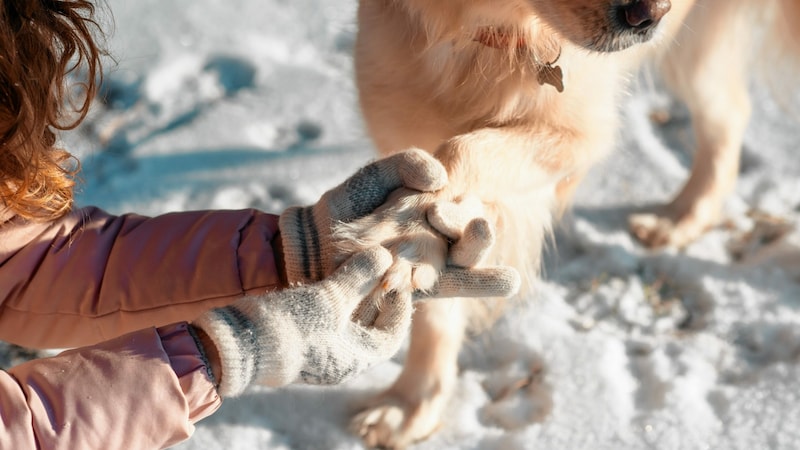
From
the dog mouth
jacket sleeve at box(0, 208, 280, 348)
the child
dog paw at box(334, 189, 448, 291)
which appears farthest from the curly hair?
the dog mouth

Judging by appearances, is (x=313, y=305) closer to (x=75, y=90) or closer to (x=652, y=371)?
(x=652, y=371)

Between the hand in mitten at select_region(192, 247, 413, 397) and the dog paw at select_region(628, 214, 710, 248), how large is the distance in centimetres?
147

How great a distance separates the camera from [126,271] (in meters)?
1.59

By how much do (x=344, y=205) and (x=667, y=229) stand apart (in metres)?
1.52

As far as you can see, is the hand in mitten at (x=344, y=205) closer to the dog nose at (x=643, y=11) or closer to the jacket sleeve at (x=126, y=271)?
the jacket sleeve at (x=126, y=271)

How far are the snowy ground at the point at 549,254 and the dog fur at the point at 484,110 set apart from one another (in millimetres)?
179

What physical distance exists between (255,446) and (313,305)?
31.4 inches

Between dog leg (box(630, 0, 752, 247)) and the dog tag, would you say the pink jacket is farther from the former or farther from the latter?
dog leg (box(630, 0, 752, 247))

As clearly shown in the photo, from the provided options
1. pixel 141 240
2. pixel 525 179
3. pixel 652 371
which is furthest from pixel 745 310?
pixel 141 240

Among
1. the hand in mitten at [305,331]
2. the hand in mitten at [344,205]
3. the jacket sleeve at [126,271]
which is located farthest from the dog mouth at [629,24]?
the jacket sleeve at [126,271]

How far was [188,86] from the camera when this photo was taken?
9.74 ft

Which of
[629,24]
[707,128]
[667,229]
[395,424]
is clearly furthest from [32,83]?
[707,128]

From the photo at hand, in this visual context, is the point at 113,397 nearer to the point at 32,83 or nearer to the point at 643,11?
the point at 32,83

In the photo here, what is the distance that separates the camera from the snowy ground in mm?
1997
